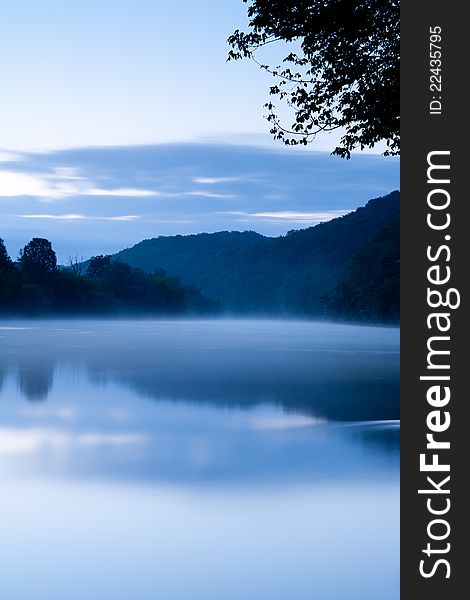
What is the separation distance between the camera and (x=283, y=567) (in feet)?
21.3

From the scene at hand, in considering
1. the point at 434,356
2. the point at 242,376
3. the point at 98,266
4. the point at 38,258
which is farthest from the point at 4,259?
the point at 434,356

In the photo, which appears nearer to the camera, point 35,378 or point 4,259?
point 35,378

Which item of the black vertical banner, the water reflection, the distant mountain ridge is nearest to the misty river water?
the water reflection

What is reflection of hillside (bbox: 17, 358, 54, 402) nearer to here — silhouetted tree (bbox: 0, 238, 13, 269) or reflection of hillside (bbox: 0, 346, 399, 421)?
reflection of hillside (bbox: 0, 346, 399, 421)

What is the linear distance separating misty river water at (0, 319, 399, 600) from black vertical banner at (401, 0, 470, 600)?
51.5 inches

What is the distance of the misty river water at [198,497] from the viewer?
625cm

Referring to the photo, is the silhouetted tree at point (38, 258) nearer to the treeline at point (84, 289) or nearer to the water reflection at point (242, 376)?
A: the treeline at point (84, 289)

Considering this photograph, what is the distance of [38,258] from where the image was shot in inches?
4702

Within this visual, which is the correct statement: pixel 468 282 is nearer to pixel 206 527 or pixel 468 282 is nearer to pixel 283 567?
pixel 283 567

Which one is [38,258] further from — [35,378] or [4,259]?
[35,378]

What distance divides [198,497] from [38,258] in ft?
374

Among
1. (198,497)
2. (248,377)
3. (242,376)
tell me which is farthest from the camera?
(242,376)

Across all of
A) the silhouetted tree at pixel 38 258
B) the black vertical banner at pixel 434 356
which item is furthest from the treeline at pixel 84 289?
the black vertical banner at pixel 434 356

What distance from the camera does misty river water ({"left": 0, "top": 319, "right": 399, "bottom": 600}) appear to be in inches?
246
